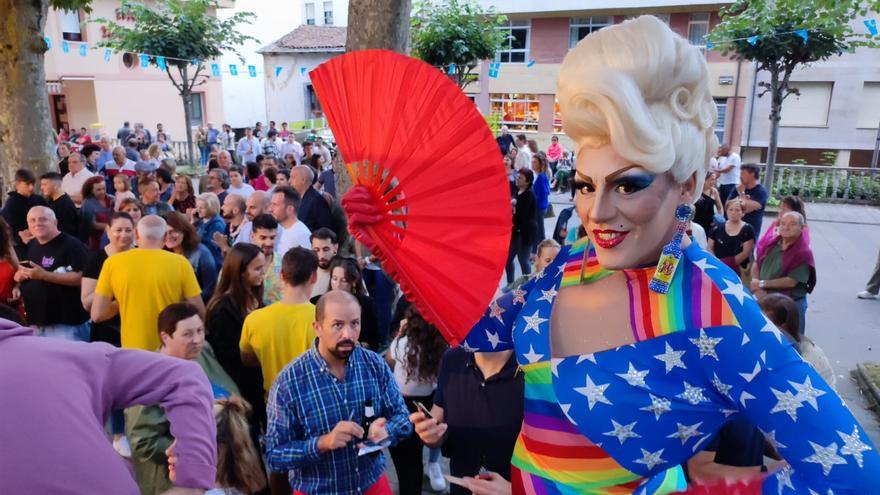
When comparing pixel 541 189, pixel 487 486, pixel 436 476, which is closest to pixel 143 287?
pixel 436 476

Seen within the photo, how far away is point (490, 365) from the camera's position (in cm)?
247

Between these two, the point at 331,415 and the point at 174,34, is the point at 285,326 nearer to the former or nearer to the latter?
the point at 331,415

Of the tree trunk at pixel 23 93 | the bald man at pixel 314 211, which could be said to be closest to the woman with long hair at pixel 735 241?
the bald man at pixel 314 211

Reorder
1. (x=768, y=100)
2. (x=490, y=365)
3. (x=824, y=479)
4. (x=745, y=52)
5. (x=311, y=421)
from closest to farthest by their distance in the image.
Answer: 1. (x=824, y=479)
2. (x=490, y=365)
3. (x=311, y=421)
4. (x=745, y=52)
5. (x=768, y=100)

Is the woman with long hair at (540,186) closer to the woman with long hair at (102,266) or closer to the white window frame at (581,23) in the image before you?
the woman with long hair at (102,266)

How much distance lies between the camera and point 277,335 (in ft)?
10.8

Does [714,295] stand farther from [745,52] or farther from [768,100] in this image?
[768,100]

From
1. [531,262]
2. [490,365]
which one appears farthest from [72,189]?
[490,365]

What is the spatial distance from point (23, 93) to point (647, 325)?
8222 millimetres

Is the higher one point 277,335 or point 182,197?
point 182,197

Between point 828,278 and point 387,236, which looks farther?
point 828,278

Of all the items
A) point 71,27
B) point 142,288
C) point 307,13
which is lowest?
point 142,288

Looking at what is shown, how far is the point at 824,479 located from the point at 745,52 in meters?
12.4

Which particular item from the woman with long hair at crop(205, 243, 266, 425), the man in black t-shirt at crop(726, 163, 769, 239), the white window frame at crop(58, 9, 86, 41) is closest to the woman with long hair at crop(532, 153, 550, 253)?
→ the man in black t-shirt at crop(726, 163, 769, 239)
